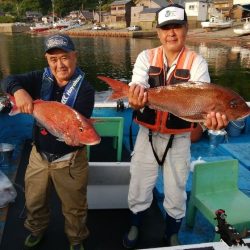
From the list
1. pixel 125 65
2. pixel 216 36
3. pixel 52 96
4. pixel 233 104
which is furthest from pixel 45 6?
pixel 233 104

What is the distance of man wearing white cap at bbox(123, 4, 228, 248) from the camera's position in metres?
3.33

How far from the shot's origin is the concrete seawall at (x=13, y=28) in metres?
96.6

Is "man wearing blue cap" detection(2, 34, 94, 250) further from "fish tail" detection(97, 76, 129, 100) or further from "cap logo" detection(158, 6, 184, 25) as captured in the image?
"cap logo" detection(158, 6, 184, 25)

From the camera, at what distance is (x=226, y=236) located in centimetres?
293

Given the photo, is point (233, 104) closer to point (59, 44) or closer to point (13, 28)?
point (59, 44)

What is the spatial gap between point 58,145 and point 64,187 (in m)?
0.47

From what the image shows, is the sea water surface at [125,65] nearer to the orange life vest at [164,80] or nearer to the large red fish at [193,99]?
the orange life vest at [164,80]

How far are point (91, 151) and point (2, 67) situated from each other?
26.6 meters

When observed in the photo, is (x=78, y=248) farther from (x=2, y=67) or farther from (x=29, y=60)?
(x=29, y=60)

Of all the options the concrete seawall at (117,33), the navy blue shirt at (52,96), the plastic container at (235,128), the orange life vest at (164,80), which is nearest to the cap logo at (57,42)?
the navy blue shirt at (52,96)

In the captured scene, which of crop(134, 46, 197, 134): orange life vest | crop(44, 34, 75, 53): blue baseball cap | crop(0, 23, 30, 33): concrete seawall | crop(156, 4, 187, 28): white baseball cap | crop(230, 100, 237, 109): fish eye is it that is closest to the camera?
crop(230, 100, 237, 109): fish eye

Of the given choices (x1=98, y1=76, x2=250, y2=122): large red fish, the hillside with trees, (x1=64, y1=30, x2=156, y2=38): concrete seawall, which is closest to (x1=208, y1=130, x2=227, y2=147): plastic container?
(x1=98, y1=76, x2=250, y2=122): large red fish

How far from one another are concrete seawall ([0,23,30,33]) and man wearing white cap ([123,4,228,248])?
102m

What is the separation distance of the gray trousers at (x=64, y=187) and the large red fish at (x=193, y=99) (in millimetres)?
878
